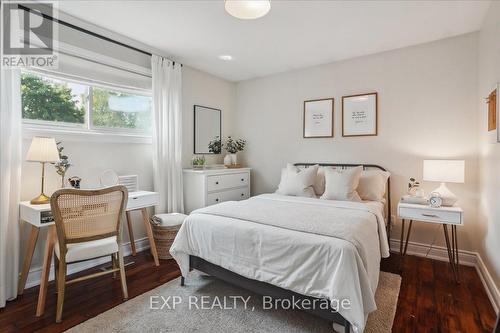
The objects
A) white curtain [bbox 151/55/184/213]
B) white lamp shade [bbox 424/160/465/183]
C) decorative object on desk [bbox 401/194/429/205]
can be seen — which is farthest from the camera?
white curtain [bbox 151/55/184/213]

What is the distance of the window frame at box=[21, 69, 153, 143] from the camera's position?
2523 mm

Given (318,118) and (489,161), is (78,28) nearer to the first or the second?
(318,118)

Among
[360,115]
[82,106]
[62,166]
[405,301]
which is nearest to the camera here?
[405,301]

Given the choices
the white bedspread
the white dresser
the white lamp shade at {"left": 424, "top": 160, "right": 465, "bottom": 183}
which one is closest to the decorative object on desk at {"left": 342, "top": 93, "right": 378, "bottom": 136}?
the white lamp shade at {"left": 424, "top": 160, "right": 465, "bottom": 183}

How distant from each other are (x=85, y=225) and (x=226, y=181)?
2.17 m

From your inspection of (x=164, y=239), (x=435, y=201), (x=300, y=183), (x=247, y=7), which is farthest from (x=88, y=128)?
(x=435, y=201)

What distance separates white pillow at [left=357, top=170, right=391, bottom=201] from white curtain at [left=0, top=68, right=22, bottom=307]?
3.50 metres

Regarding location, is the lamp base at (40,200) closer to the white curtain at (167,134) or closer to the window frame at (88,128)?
the window frame at (88,128)

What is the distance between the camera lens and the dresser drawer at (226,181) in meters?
3.78

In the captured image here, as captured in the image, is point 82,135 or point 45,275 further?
point 82,135

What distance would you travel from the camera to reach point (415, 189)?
3.08 meters

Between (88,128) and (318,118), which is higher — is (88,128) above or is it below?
below

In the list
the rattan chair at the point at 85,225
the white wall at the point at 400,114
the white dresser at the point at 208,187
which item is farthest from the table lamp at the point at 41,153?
the white wall at the point at 400,114

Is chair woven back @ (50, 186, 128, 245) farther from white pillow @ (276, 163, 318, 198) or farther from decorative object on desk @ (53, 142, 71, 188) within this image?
white pillow @ (276, 163, 318, 198)
